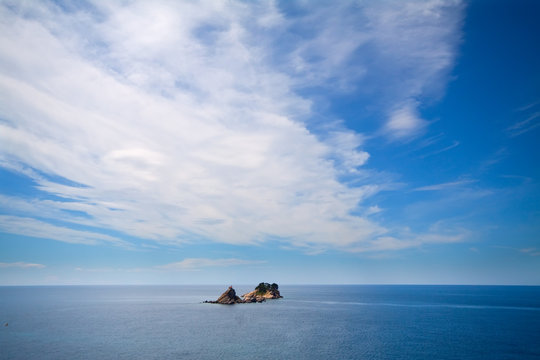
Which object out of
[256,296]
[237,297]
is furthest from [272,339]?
[256,296]

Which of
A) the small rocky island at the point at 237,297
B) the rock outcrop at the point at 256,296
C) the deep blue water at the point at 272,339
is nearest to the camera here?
→ the deep blue water at the point at 272,339

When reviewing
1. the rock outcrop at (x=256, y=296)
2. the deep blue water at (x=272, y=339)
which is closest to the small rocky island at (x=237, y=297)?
the rock outcrop at (x=256, y=296)

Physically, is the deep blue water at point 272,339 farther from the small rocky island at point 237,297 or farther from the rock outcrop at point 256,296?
the rock outcrop at point 256,296

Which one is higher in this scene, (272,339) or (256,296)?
(256,296)

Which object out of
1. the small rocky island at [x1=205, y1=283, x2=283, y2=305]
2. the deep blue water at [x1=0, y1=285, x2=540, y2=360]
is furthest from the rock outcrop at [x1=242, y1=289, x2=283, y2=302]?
the deep blue water at [x1=0, y1=285, x2=540, y2=360]

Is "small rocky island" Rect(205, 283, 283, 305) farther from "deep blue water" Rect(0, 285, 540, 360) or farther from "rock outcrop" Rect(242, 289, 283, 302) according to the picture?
"deep blue water" Rect(0, 285, 540, 360)

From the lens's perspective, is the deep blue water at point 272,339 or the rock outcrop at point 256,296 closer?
the deep blue water at point 272,339

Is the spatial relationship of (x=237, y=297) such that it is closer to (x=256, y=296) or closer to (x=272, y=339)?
(x=256, y=296)

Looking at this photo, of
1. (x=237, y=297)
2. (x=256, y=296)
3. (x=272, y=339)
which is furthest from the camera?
(x=256, y=296)

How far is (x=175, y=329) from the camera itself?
8562 cm

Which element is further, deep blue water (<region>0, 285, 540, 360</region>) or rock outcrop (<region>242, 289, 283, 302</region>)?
rock outcrop (<region>242, 289, 283, 302</region>)

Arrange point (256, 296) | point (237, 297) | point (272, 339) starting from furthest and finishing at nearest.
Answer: point (256, 296) → point (237, 297) → point (272, 339)

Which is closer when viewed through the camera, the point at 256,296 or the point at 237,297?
the point at 237,297

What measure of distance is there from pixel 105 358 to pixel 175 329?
3128cm
